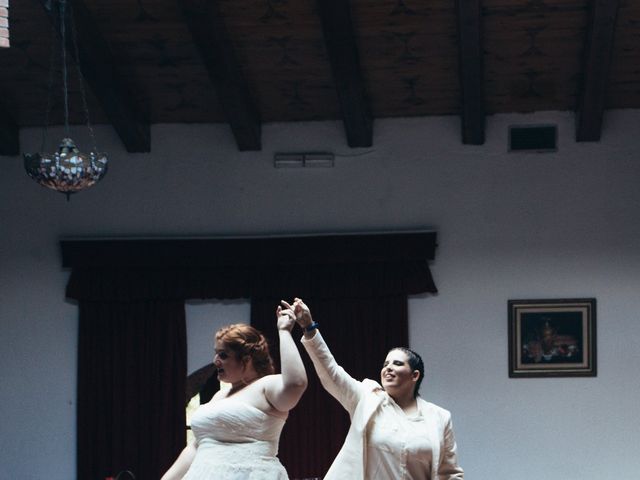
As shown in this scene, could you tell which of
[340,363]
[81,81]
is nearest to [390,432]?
[340,363]

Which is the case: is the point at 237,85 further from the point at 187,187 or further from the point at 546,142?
the point at 546,142

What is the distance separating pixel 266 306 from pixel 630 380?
295cm

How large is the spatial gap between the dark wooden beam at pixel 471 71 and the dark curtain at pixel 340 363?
1447 millimetres

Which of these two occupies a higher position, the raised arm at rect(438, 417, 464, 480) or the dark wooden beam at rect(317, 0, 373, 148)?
the dark wooden beam at rect(317, 0, 373, 148)

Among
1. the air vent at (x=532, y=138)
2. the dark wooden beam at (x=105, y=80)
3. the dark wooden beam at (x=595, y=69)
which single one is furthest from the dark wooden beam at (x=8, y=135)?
the dark wooden beam at (x=595, y=69)

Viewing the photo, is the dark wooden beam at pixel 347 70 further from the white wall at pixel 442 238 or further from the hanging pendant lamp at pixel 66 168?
the hanging pendant lamp at pixel 66 168

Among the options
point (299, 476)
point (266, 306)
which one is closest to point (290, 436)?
point (299, 476)

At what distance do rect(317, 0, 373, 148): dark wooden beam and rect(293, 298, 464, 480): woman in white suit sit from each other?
3991 millimetres

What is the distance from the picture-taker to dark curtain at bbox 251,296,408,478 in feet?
32.8

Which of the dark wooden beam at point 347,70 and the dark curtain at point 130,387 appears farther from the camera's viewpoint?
the dark curtain at point 130,387

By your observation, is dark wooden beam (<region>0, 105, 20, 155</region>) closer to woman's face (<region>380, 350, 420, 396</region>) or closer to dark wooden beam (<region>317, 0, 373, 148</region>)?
dark wooden beam (<region>317, 0, 373, 148</region>)

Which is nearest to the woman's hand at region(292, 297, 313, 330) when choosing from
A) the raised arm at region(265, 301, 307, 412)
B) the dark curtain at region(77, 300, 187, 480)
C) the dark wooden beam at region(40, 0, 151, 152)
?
the raised arm at region(265, 301, 307, 412)

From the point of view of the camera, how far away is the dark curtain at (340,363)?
9992 mm

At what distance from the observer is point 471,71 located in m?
9.07
